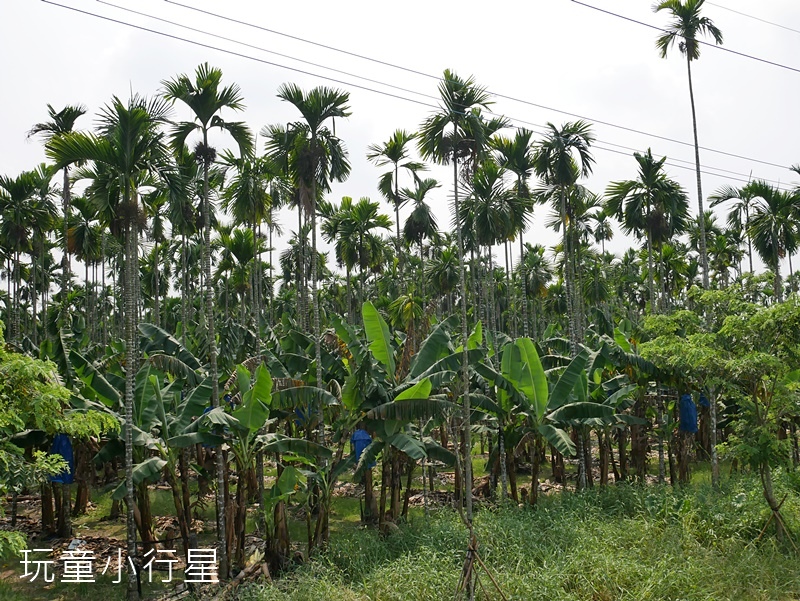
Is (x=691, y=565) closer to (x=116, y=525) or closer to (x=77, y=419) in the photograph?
(x=77, y=419)

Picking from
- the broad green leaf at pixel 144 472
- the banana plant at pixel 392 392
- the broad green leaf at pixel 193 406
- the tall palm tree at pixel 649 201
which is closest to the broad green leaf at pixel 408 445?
the banana plant at pixel 392 392

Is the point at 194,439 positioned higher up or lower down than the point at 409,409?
A: lower down

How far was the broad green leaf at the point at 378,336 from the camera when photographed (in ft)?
50.0

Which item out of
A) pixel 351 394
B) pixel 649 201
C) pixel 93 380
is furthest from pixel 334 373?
pixel 649 201

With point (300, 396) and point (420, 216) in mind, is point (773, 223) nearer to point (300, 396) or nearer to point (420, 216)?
point (420, 216)

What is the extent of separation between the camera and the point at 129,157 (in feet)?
42.1

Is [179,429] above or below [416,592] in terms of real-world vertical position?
above

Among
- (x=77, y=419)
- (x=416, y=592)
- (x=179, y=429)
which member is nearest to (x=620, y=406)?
(x=416, y=592)

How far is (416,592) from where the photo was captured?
1130 centimetres

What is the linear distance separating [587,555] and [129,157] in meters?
12.0

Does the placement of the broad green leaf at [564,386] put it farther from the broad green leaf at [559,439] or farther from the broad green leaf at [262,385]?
the broad green leaf at [262,385]

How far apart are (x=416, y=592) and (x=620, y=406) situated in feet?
37.8

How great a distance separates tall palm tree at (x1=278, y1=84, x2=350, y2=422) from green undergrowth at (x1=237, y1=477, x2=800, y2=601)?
4108 mm

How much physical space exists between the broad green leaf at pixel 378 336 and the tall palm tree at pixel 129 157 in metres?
5.22
